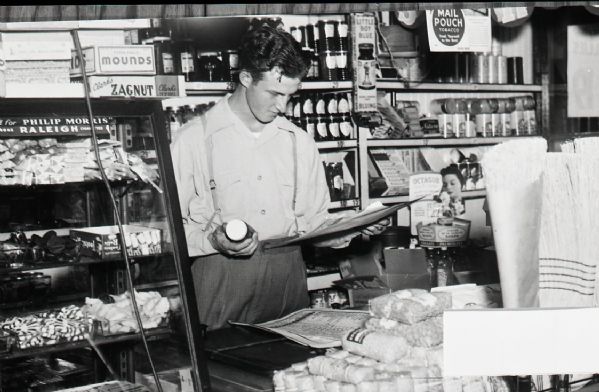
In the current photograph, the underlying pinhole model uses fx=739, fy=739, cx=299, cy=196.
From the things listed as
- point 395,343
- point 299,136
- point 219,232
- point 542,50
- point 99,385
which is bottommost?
point 99,385

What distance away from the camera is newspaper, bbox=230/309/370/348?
1.55 meters

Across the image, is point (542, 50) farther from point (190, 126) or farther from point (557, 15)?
point (190, 126)

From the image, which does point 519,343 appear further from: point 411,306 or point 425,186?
point 425,186

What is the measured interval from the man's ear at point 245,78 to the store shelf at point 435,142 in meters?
0.52

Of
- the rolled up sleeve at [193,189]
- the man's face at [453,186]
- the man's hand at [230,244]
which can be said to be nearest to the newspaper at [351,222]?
the man's hand at [230,244]

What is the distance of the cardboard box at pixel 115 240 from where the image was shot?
1.66 meters

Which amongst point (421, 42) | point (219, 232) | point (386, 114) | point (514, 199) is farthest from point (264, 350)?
point (386, 114)

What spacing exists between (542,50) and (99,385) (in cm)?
130

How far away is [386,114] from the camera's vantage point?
88.4 inches

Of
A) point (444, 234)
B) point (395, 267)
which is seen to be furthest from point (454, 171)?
point (395, 267)

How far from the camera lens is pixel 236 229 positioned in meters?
1.67

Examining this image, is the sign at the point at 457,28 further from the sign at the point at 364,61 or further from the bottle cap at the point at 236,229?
the bottle cap at the point at 236,229

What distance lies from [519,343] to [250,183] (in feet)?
2.26

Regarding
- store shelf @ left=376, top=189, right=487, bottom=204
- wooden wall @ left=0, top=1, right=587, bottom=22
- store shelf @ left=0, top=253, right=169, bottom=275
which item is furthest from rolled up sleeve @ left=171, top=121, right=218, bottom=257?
store shelf @ left=376, top=189, right=487, bottom=204
